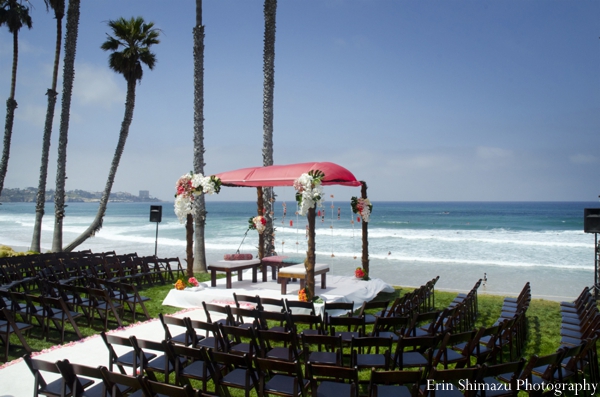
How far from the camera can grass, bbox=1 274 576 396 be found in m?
5.60

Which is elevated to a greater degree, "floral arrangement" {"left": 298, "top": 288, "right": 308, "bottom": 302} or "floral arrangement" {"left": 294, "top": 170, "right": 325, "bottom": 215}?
"floral arrangement" {"left": 294, "top": 170, "right": 325, "bottom": 215}

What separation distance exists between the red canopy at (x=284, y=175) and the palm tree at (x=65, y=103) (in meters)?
7.63

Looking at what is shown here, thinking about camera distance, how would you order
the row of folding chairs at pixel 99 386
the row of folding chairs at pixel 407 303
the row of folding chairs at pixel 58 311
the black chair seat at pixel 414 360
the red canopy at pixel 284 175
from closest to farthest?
the row of folding chairs at pixel 99 386
the black chair seat at pixel 414 360
the row of folding chairs at pixel 58 311
the row of folding chairs at pixel 407 303
the red canopy at pixel 284 175

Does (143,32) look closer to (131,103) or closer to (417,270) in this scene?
(131,103)

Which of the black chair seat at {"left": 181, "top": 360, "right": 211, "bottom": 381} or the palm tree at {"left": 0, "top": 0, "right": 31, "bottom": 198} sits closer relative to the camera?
the black chair seat at {"left": 181, "top": 360, "right": 211, "bottom": 381}

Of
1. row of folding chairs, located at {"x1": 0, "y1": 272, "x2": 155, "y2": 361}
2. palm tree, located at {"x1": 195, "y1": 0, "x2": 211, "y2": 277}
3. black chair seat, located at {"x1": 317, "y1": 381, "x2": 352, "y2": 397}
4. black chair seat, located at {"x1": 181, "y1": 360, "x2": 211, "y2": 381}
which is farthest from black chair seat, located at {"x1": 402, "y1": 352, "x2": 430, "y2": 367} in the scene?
palm tree, located at {"x1": 195, "y1": 0, "x2": 211, "y2": 277}

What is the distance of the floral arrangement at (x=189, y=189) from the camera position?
8.76 m

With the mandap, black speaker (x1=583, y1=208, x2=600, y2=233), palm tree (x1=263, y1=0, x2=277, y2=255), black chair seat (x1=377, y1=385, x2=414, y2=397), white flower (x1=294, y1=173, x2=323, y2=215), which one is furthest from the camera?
palm tree (x1=263, y1=0, x2=277, y2=255)

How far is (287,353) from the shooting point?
14.2 ft

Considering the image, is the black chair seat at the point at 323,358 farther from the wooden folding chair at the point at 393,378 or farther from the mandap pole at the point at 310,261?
the mandap pole at the point at 310,261

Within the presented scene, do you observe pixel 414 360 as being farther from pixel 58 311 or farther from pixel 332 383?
pixel 58 311

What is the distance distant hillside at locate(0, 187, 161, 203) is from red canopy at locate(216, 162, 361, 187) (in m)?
A: 120

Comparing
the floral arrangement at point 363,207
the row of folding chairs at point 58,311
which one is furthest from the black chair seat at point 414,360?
the floral arrangement at point 363,207

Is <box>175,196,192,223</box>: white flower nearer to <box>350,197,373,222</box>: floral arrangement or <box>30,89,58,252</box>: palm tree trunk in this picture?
<box>350,197,373,222</box>: floral arrangement
